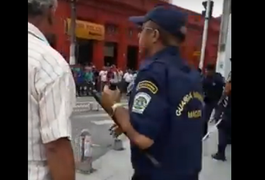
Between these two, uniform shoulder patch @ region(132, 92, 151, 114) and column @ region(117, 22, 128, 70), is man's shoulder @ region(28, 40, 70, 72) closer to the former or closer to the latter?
uniform shoulder patch @ region(132, 92, 151, 114)

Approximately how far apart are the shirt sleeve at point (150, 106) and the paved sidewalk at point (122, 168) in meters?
3.41

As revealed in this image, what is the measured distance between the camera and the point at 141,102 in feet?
7.29

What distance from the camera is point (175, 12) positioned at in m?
2.47

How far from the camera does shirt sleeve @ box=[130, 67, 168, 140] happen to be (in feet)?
7.18

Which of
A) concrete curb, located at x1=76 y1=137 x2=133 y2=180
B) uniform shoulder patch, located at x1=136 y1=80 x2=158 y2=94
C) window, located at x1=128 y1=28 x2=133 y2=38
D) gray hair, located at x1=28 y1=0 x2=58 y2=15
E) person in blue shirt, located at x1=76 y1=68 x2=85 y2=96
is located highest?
window, located at x1=128 y1=28 x2=133 y2=38

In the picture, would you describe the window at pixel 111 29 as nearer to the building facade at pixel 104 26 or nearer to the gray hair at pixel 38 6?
the building facade at pixel 104 26

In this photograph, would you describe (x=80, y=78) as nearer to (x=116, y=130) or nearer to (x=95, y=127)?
(x=95, y=127)

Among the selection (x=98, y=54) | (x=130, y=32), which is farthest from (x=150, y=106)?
(x=130, y=32)

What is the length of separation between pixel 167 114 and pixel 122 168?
4405mm

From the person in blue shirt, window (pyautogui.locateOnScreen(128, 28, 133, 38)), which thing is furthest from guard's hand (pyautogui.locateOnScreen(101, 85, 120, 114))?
window (pyautogui.locateOnScreen(128, 28, 133, 38))

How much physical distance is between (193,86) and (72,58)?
20137 mm

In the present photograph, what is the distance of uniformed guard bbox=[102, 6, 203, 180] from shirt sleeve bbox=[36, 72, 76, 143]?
1.59ft

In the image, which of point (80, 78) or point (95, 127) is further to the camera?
point (80, 78)

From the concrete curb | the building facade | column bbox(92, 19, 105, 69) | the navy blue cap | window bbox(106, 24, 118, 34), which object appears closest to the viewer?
the navy blue cap
